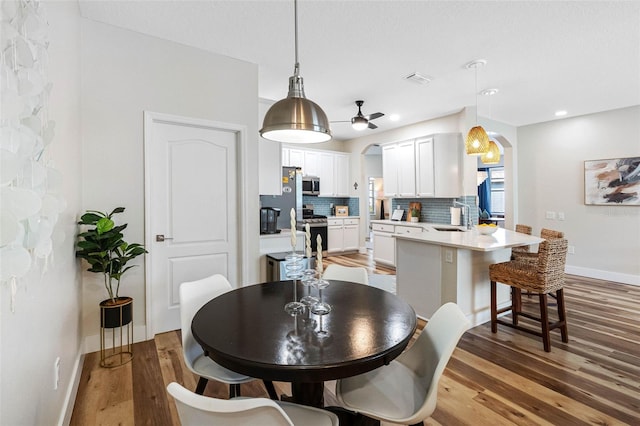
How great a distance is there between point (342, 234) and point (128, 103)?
5093 millimetres

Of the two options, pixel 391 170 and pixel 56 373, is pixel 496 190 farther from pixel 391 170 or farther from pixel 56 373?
pixel 56 373

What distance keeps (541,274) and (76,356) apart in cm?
373

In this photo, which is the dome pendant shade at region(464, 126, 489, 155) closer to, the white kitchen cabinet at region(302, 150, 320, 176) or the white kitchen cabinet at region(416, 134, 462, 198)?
the white kitchen cabinet at region(416, 134, 462, 198)

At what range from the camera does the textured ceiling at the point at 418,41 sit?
8.03ft

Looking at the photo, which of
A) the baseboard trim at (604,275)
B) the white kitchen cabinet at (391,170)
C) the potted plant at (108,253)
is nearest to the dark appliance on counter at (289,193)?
the white kitchen cabinet at (391,170)

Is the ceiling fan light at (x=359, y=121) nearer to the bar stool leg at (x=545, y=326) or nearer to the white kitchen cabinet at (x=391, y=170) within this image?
the white kitchen cabinet at (x=391, y=170)

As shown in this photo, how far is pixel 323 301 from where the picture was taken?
1.78 m

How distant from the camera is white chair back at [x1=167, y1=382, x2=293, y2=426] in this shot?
863mm

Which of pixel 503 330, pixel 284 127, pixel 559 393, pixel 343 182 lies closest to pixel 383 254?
pixel 343 182

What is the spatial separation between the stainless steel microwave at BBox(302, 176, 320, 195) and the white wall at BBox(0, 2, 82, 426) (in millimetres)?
4680

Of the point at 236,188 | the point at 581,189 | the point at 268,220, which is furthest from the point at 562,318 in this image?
the point at 581,189

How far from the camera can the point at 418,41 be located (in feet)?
9.55

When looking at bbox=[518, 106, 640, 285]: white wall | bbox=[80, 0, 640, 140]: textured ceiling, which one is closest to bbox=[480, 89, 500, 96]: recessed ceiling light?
bbox=[80, 0, 640, 140]: textured ceiling

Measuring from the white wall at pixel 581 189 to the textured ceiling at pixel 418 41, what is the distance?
2.53 ft
